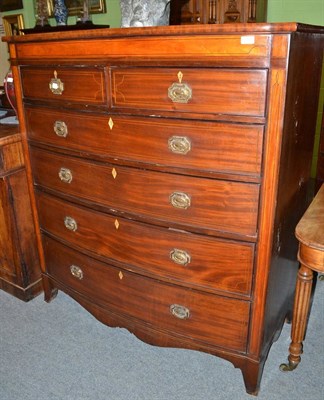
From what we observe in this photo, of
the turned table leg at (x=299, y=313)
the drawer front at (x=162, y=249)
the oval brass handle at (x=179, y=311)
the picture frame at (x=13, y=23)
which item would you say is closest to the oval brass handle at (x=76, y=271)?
the drawer front at (x=162, y=249)

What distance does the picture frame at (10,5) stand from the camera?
343cm

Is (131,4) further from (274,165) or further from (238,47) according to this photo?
(274,165)

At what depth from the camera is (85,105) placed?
154 cm

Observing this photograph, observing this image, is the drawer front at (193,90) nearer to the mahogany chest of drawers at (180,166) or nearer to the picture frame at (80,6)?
the mahogany chest of drawers at (180,166)

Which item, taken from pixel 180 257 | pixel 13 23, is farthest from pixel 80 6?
pixel 180 257

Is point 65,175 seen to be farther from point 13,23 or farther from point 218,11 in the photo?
point 13,23

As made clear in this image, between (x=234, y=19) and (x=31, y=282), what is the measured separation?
2.06 meters

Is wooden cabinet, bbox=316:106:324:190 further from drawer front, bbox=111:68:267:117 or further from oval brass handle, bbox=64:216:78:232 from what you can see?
oval brass handle, bbox=64:216:78:232

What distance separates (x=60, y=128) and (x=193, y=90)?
671 millimetres

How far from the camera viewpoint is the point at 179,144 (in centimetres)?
136

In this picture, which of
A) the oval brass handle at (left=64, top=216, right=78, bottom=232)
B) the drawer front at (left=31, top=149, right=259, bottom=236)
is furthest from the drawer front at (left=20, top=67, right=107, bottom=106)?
the oval brass handle at (left=64, top=216, right=78, bottom=232)

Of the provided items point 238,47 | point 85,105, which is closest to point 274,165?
point 238,47

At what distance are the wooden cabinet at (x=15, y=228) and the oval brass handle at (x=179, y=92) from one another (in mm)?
1077

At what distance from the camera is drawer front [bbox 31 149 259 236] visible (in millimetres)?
1355
